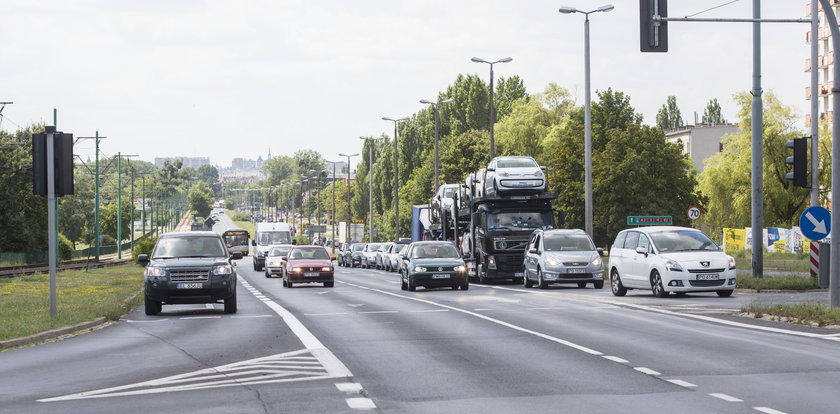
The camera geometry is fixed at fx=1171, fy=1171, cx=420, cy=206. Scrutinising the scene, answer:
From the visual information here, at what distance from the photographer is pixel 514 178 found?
3788 centimetres

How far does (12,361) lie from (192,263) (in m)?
9.40

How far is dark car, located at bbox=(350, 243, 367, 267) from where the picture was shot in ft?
256

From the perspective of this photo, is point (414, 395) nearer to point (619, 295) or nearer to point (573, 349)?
point (573, 349)

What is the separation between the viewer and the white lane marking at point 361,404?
9625mm

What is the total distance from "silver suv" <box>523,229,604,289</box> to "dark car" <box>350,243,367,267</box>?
42.9 m

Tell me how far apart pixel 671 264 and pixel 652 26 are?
7748 mm

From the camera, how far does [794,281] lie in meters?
29.7

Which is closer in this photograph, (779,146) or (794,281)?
(794,281)

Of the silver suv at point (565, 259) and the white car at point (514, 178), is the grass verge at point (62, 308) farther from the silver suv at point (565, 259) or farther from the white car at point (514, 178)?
the white car at point (514, 178)

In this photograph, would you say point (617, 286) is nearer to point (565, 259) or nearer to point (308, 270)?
point (565, 259)

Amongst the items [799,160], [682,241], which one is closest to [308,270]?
[682,241]

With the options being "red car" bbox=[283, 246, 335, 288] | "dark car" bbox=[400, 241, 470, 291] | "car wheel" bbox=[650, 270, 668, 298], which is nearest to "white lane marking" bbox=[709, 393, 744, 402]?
"car wheel" bbox=[650, 270, 668, 298]

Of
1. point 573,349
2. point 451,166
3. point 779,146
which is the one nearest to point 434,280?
point 573,349

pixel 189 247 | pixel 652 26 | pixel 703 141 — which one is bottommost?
pixel 189 247
